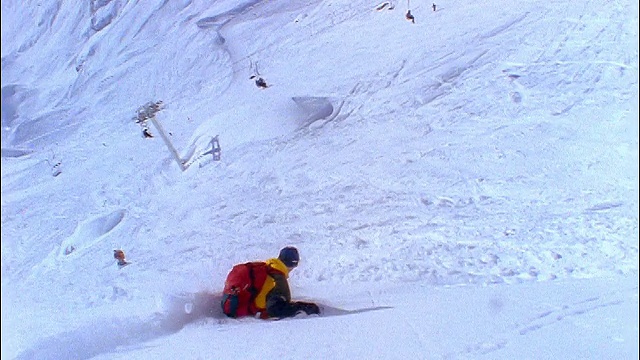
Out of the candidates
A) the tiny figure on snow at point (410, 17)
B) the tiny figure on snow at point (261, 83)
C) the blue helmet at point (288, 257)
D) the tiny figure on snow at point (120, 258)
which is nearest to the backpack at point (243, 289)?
the blue helmet at point (288, 257)

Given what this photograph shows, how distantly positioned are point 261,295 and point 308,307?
0.14m

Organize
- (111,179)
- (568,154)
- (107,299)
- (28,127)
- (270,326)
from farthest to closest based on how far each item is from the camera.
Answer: (28,127) < (111,179) < (568,154) < (107,299) < (270,326)

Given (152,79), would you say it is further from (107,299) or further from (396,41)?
(107,299)

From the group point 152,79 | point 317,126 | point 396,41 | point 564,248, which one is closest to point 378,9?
point 396,41

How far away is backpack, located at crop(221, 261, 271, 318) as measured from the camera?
74.4 inches

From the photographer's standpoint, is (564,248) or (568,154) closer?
(564,248)

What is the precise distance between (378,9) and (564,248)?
3.27m

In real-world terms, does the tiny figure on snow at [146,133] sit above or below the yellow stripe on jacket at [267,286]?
above

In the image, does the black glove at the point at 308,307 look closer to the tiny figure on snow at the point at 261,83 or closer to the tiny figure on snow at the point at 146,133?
the tiny figure on snow at the point at 146,133

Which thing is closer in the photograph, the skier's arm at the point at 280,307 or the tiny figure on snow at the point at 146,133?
the skier's arm at the point at 280,307

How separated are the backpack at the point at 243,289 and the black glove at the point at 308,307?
12cm

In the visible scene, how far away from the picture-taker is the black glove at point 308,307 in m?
1.87

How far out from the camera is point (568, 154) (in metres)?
2.97

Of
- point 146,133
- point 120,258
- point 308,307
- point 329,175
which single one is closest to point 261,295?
point 308,307
